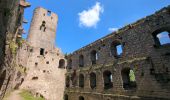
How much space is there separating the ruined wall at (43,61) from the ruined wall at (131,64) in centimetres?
468

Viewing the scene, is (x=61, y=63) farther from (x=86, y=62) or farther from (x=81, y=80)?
(x=86, y=62)

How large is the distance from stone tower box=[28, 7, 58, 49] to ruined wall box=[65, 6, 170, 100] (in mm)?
9150

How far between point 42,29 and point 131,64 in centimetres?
1796

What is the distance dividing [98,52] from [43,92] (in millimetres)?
10958

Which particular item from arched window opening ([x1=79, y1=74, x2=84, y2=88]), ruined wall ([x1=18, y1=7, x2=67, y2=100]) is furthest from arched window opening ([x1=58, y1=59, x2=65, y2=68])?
arched window opening ([x1=79, y1=74, x2=84, y2=88])

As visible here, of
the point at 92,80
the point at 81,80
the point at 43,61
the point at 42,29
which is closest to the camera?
the point at 92,80

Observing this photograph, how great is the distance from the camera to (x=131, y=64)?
12.4m

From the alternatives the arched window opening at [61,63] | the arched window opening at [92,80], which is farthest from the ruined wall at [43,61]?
the arched window opening at [92,80]

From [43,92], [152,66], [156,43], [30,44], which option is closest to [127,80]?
[152,66]

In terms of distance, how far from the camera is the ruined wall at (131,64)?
413 inches

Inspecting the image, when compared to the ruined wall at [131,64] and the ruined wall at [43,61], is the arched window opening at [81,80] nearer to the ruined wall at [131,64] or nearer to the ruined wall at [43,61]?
the ruined wall at [131,64]

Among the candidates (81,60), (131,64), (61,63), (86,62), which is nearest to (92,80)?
(86,62)

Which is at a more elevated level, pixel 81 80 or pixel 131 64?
pixel 131 64

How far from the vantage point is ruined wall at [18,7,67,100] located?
2036cm
